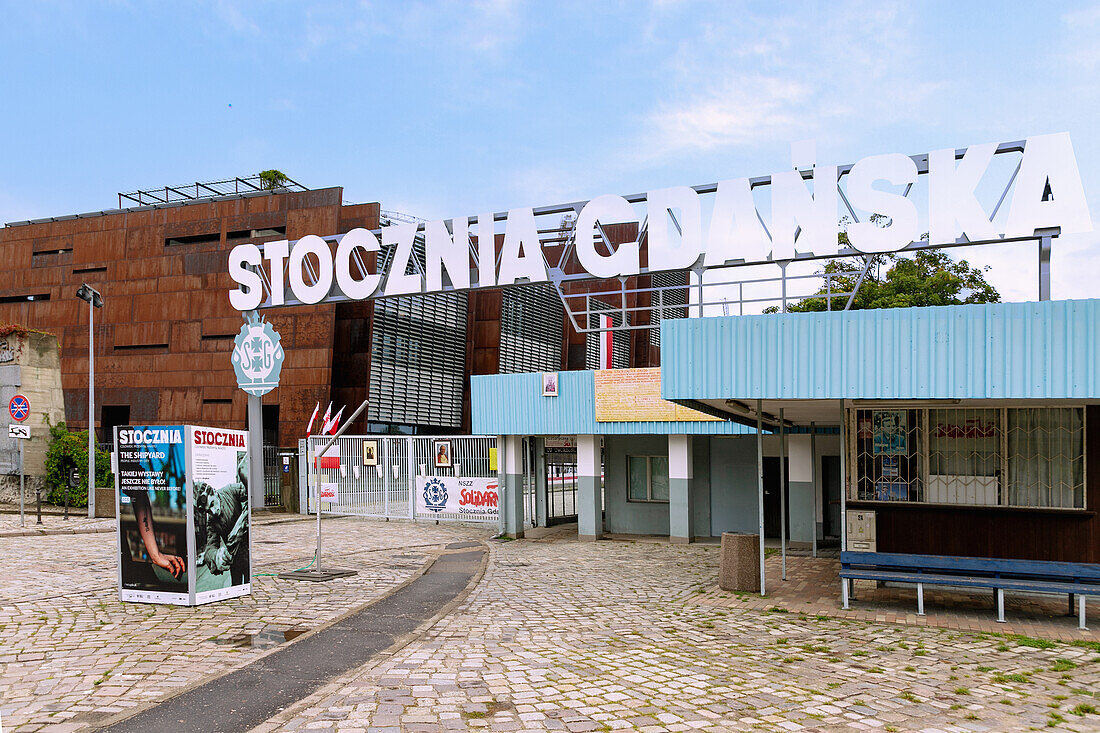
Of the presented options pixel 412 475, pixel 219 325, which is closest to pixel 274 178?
pixel 219 325

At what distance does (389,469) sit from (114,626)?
15097mm

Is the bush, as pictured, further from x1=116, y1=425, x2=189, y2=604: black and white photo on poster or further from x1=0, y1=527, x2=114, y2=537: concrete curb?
x1=116, y1=425, x2=189, y2=604: black and white photo on poster

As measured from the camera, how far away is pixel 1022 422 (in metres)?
12.0

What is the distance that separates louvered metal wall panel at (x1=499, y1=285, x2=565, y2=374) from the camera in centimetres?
4184

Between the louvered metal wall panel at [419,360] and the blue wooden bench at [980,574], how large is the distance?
1080 inches

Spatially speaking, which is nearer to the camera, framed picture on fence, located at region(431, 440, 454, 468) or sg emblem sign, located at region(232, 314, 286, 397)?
framed picture on fence, located at region(431, 440, 454, 468)

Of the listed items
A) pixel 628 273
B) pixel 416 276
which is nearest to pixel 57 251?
pixel 416 276

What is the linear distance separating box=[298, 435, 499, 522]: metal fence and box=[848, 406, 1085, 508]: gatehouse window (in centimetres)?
1129

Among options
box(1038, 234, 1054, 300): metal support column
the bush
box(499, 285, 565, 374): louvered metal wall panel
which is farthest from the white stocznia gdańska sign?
box(499, 285, 565, 374): louvered metal wall panel

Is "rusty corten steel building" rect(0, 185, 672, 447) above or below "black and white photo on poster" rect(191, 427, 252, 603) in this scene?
above

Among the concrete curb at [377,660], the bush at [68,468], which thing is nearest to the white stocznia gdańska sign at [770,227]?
the bush at [68,468]

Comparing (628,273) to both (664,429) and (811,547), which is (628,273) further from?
(811,547)

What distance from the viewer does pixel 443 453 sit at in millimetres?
23719

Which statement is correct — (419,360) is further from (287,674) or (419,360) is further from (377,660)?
(287,674)
